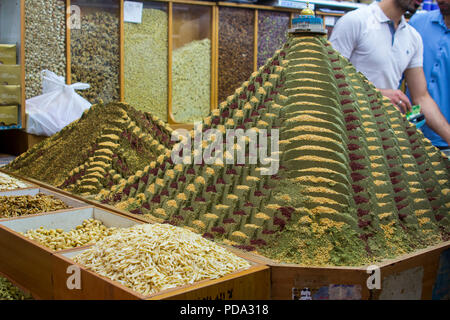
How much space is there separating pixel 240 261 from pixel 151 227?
259 millimetres

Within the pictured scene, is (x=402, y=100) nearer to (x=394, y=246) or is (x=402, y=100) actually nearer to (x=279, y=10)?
(x=394, y=246)

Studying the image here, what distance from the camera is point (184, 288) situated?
97cm

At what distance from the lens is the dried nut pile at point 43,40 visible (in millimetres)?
3385

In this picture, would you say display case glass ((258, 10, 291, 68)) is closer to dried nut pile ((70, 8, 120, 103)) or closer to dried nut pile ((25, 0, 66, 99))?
dried nut pile ((70, 8, 120, 103))

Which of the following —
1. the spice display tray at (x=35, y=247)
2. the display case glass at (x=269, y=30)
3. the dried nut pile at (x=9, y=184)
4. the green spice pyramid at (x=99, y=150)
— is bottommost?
the spice display tray at (x=35, y=247)

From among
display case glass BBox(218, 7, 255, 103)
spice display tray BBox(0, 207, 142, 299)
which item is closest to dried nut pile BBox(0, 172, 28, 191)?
spice display tray BBox(0, 207, 142, 299)

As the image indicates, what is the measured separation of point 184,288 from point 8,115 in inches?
99.6

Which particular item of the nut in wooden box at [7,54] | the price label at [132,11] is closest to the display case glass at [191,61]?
the price label at [132,11]

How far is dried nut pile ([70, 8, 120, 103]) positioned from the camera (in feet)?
12.0

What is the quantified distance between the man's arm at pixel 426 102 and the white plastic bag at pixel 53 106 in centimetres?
203

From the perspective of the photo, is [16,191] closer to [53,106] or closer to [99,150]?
[99,150]

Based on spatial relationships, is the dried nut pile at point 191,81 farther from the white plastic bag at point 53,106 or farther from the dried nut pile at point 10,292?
the dried nut pile at point 10,292

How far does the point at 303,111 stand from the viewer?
1.32 metres

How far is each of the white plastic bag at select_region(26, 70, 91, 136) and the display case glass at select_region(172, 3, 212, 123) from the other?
2.83 ft
